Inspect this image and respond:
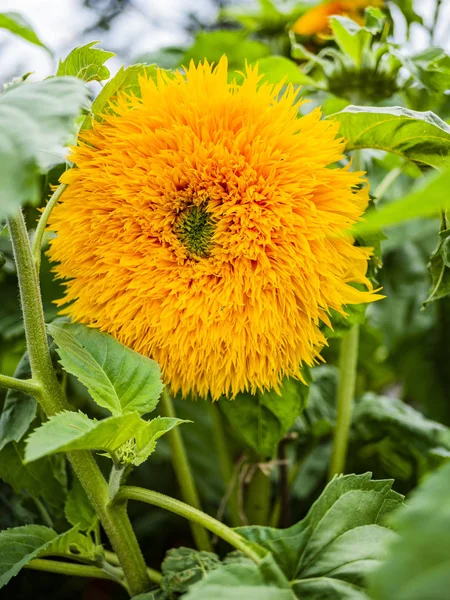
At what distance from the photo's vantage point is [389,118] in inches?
16.9

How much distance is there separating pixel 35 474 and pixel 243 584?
0.79ft

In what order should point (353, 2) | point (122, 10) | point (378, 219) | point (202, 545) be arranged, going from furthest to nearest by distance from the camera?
point (122, 10) → point (353, 2) → point (202, 545) → point (378, 219)

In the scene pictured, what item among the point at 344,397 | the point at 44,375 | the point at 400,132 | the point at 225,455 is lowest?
the point at 225,455

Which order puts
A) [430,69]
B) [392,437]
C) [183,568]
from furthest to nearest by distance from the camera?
[392,437], [430,69], [183,568]

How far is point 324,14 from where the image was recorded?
0.74 metres

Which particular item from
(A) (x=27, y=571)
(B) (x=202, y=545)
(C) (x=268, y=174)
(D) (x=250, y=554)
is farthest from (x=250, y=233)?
(A) (x=27, y=571)

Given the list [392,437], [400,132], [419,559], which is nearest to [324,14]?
[400,132]

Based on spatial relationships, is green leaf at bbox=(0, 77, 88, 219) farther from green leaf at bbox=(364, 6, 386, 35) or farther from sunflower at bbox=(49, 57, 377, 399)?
green leaf at bbox=(364, 6, 386, 35)

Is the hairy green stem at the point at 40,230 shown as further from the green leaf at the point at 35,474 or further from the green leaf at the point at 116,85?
the green leaf at the point at 35,474

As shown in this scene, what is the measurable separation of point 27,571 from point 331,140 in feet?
1.59

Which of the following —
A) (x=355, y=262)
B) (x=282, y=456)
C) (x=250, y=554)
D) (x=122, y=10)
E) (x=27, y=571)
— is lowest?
(x=27, y=571)

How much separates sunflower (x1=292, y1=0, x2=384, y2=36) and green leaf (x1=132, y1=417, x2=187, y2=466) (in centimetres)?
55

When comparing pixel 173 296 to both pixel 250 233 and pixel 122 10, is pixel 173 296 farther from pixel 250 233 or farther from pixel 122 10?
pixel 122 10

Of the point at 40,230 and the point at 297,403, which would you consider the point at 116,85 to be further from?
the point at 297,403
